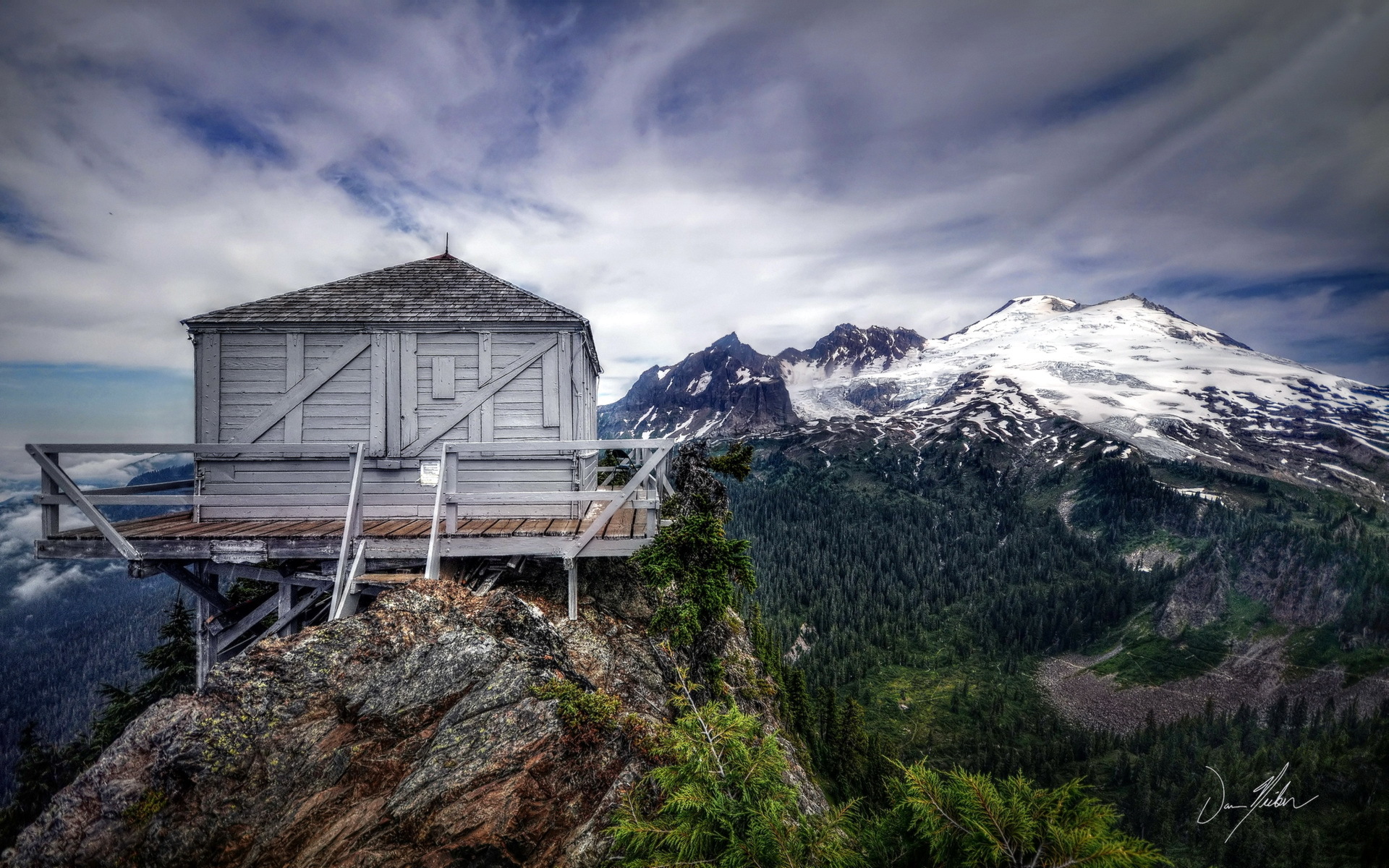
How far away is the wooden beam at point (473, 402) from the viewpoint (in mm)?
12047

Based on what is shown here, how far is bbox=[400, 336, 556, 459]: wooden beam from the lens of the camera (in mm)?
12047

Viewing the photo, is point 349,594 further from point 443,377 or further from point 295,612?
point 443,377

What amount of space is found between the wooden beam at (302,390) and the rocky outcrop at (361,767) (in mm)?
7495

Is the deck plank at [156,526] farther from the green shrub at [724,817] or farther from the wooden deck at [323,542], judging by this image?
the green shrub at [724,817]

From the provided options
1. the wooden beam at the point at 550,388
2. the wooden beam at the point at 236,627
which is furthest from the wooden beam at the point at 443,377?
the wooden beam at the point at 236,627

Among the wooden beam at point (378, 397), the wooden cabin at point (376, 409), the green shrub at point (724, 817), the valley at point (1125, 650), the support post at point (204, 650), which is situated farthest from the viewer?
the valley at point (1125, 650)

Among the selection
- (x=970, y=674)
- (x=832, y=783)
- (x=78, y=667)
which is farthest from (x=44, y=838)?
(x=78, y=667)

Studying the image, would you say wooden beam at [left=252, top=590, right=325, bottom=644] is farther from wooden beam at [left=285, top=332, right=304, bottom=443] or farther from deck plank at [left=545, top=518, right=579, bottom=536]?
deck plank at [left=545, top=518, right=579, bottom=536]

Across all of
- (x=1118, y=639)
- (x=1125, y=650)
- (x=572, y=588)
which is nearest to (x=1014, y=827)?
(x=572, y=588)

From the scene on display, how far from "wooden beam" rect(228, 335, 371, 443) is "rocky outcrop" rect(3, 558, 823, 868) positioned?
24.6 feet

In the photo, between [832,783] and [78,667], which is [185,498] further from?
[78,667]

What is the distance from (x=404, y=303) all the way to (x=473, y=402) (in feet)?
9.79

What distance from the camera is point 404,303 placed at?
12461 mm

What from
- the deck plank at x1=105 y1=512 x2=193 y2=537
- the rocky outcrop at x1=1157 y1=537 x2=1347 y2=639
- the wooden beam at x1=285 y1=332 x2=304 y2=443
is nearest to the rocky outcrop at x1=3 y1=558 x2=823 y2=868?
the deck plank at x1=105 y1=512 x2=193 y2=537
